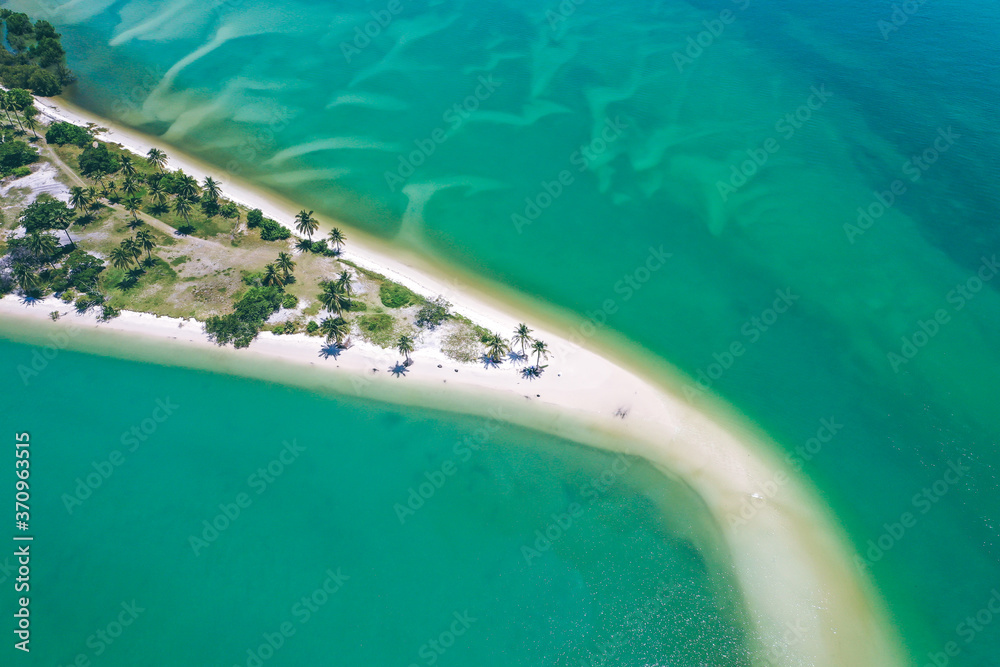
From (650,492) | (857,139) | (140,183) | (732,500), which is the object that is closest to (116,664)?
(650,492)

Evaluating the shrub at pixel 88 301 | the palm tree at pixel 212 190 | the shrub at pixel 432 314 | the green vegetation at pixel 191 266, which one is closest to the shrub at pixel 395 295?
the green vegetation at pixel 191 266

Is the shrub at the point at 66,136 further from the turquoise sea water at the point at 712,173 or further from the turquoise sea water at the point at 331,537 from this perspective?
the turquoise sea water at the point at 331,537

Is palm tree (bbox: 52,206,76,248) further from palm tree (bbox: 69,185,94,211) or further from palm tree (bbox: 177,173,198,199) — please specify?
palm tree (bbox: 177,173,198,199)

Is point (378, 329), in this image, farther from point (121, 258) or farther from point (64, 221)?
point (64, 221)

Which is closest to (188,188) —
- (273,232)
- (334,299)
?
(273,232)

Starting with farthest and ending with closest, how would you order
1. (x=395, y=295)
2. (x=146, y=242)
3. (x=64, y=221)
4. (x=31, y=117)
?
(x=31, y=117) < (x=64, y=221) < (x=146, y=242) < (x=395, y=295)

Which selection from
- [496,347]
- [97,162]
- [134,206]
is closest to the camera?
[496,347]
